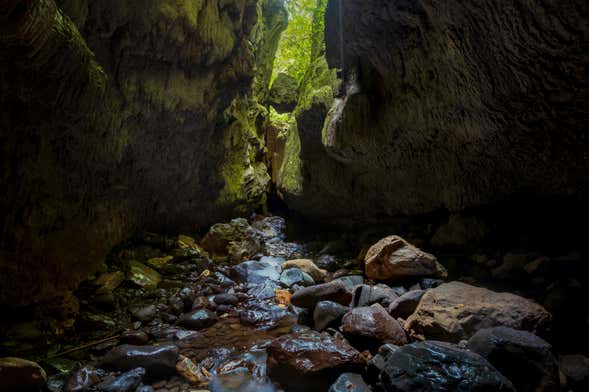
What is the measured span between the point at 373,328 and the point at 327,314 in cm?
65

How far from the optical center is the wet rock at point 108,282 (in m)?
4.01

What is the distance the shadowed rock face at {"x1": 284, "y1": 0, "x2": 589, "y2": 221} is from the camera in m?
2.43

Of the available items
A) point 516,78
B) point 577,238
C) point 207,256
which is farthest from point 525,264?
point 207,256

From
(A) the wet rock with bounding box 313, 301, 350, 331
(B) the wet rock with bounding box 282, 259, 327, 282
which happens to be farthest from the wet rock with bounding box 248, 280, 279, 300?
(A) the wet rock with bounding box 313, 301, 350, 331

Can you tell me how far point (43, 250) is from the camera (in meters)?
3.21

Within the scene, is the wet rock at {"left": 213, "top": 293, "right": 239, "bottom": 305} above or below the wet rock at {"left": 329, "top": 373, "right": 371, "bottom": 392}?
below

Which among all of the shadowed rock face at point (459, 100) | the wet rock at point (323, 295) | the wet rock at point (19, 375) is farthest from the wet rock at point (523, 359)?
the wet rock at point (19, 375)

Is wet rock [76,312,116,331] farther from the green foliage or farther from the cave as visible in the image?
the green foliage

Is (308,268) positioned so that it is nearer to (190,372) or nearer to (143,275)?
(143,275)

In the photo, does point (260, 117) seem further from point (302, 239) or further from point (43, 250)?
point (43, 250)

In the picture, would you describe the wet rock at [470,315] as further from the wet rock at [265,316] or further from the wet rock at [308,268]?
the wet rock at [308,268]

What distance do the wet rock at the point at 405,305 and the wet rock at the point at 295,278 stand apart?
1.73 metres

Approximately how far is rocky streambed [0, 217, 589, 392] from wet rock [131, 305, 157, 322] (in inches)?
0.6

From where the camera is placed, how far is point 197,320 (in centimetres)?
367
